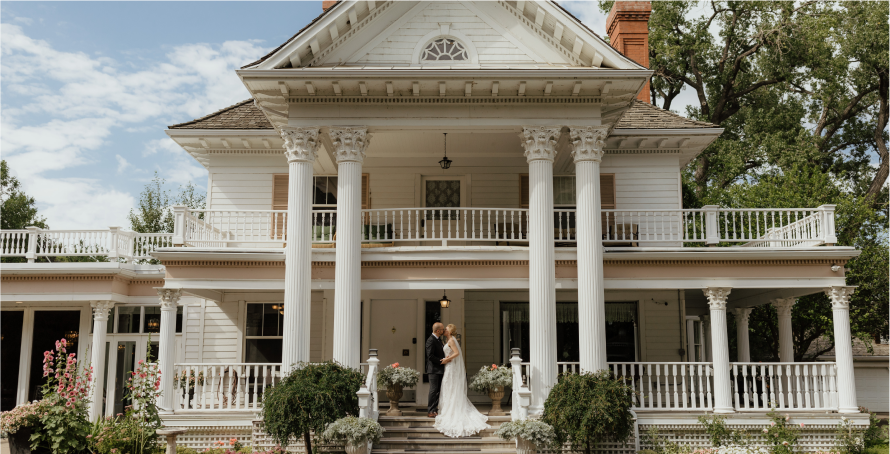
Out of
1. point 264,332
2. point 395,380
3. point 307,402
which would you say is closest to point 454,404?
point 395,380

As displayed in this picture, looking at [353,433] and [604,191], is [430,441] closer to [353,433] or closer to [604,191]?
[353,433]

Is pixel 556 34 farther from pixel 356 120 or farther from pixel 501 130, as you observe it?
pixel 356 120

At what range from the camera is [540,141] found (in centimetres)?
1449

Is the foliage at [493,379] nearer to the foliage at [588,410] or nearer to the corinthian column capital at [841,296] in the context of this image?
the foliage at [588,410]

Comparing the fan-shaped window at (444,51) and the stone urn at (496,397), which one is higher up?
the fan-shaped window at (444,51)

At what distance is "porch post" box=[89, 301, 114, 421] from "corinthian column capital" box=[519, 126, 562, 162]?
11.0 metres

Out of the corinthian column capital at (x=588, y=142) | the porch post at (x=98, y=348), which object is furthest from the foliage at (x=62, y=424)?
the corinthian column capital at (x=588, y=142)

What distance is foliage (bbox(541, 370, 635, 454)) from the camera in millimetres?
12297

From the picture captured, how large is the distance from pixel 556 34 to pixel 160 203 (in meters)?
32.4

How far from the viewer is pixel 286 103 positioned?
14.9m

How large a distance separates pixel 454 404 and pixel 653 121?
30.6 feet

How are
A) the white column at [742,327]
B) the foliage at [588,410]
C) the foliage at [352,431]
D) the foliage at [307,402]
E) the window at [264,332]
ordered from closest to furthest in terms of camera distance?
the foliage at [352,431]
the foliage at [307,402]
the foliage at [588,410]
the window at [264,332]
the white column at [742,327]

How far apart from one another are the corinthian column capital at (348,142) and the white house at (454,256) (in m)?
0.03

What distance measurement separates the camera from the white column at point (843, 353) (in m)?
14.3
